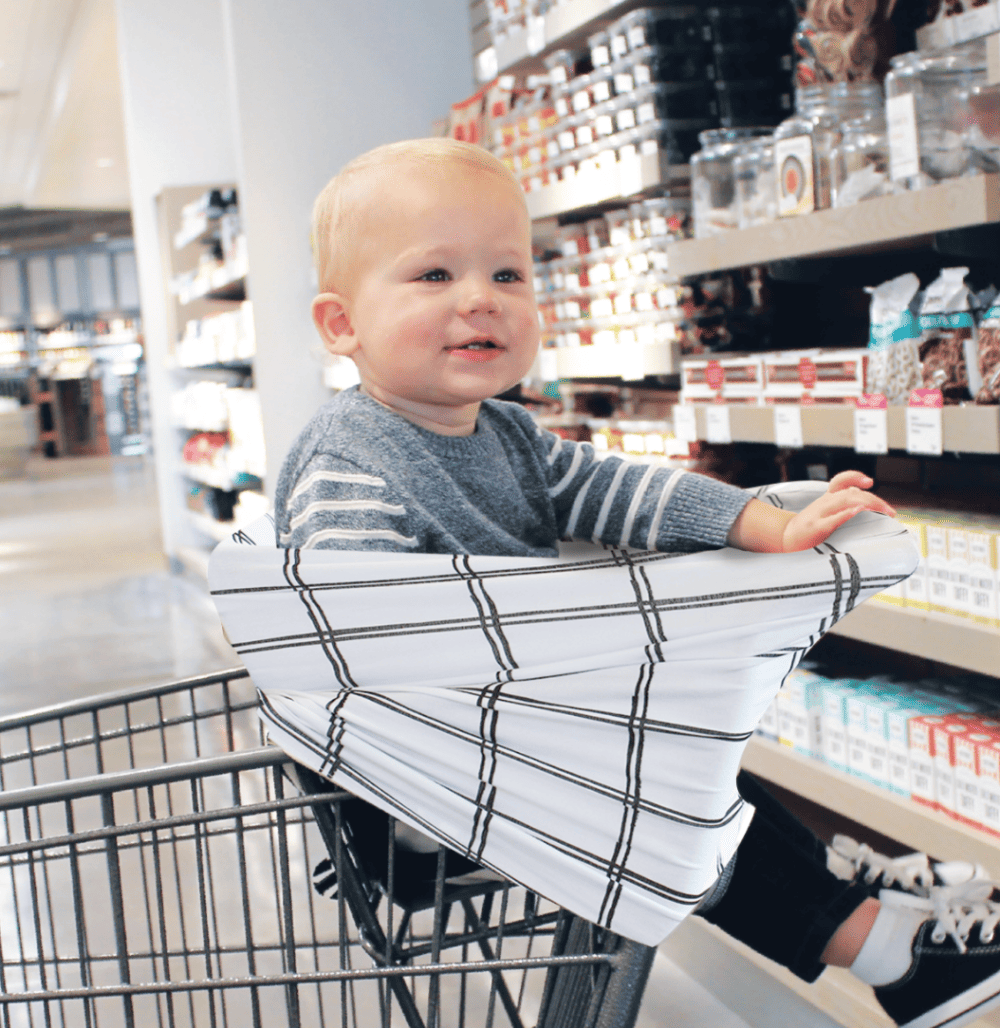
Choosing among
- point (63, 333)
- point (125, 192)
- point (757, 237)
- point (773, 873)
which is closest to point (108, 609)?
point (757, 237)

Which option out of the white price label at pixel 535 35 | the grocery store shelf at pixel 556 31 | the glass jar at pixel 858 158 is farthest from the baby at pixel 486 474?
the white price label at pixel 535 35

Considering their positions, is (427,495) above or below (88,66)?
below

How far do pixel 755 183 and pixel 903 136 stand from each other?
1.79 ft

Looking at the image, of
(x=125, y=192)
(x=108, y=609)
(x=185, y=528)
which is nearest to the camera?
(x=108, y=609)

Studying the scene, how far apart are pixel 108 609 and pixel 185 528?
135cm

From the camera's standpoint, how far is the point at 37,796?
115 cm

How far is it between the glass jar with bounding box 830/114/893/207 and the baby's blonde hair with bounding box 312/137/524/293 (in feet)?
3.35

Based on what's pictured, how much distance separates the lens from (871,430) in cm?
203

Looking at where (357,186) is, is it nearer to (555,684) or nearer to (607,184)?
(555,684)

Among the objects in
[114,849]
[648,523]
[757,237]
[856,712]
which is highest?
[757,237]

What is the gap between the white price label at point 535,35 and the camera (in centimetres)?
300

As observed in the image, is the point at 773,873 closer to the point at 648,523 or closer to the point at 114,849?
the point at 648,523

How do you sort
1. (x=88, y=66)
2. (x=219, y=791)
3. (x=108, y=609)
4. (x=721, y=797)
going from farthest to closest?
(x=88, y=66)
(x=108, y=609)
(x=219, y=791)
(x=721, y=797)

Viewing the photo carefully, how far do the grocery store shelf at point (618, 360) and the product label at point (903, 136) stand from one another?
904 millimetres
